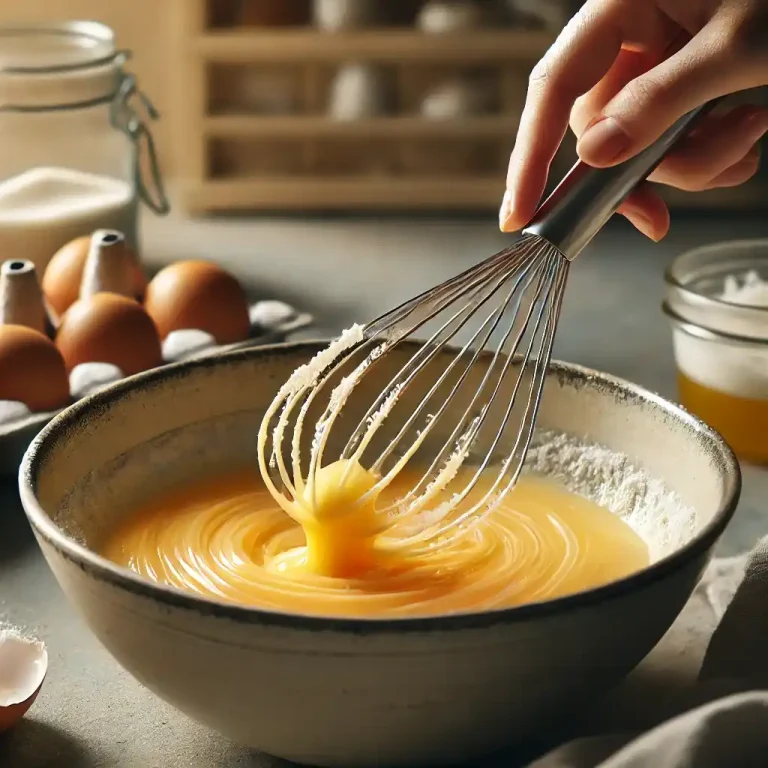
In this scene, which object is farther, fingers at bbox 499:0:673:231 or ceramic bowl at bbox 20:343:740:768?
fingers at bbox 499:0:673:231

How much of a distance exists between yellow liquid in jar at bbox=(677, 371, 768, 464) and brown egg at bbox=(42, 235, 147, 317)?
510 mm

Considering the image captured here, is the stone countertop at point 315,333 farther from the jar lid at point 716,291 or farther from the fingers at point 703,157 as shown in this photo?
the fingers at point 703,157

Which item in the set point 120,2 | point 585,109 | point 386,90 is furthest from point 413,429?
point 120,2

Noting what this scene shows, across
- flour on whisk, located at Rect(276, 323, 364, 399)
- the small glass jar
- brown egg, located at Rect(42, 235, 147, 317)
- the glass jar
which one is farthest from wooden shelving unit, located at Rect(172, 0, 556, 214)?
flour on whisk, located at Rect(276, 323, 364, 399)

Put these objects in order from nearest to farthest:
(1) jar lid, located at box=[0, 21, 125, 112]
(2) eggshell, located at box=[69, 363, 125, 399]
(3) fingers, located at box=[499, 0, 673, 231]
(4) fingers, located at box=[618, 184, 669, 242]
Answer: (3) fingers, located at box=[499, 0, 673, 231] < (4) fingers, located at box=[618, 184, 669, 242] < (2) eggshell, located at box=[69, 363, 125, 399] < (1) jar lid, located at box=[0, 21, 125, 112]

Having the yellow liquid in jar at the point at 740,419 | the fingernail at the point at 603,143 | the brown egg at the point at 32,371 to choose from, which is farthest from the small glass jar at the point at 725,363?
the brown egg at the point at 32,371

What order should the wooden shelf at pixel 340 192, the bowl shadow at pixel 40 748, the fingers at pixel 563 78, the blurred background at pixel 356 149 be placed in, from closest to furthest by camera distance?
the bowl shadow at pixel 40 748
the fingers at pixel 563 78
the blurred background at pixel 356 149
the wooden shelf at pixel 340 192

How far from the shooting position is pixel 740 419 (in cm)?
94

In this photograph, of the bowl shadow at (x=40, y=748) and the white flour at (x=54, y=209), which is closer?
the bowl shadow at (x=40, y=748)

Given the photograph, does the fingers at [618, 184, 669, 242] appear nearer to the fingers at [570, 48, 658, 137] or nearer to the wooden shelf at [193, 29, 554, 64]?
the fingers at [570, 48, 658, 137]

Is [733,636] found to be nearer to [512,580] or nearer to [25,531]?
[512,580]

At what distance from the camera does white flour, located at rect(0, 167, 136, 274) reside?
4.02 ft

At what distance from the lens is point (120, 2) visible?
1692mm

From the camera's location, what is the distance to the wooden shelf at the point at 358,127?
1.49 meters
